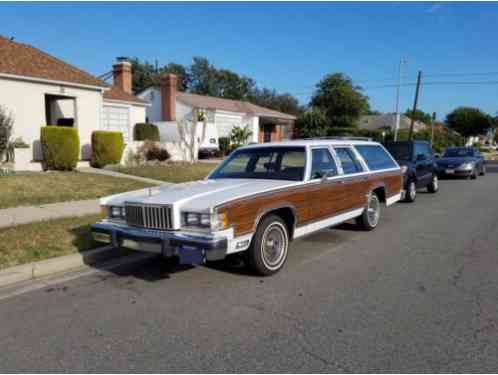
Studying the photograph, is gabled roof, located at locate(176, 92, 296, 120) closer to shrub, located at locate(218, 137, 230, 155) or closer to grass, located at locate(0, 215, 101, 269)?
shrub, located at locate(218, 137, 230, 155)

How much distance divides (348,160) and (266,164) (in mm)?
1576

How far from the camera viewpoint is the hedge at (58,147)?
13352 mm

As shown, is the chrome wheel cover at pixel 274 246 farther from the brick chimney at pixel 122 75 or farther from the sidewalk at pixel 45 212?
the brick chimney at pixel 122 75

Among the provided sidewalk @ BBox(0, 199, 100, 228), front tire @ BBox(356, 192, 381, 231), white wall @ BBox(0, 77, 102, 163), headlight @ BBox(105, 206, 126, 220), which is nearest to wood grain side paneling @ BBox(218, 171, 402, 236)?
front tire @ BBox(356, 192, 381, 231)

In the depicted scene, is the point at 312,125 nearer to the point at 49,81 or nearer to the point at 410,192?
the point at 49,81

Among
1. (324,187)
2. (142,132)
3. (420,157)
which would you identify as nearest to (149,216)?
(324,187)

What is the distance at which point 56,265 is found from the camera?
514cm

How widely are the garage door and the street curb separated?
14.9 meters

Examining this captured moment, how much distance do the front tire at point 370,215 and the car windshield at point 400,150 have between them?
4.73 meters

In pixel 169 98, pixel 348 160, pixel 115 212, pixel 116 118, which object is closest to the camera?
pixel 115 212

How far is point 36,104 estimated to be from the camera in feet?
48.0

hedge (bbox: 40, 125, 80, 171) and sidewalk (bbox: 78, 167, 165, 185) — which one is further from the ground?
hedge (bbox: 40, 125, 80, 171)

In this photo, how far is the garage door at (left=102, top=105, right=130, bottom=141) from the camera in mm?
19594

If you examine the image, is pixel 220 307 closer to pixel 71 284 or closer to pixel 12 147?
pixel 71 284
